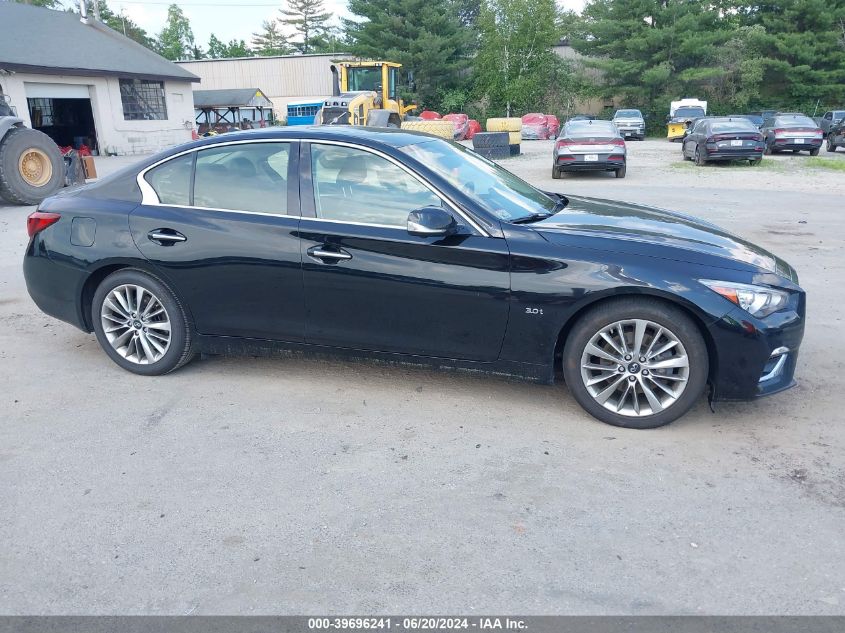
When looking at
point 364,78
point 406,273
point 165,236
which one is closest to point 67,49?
point 364,78

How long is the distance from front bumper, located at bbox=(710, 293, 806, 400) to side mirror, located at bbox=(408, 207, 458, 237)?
154 cm

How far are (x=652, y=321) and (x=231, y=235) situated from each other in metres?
2.61

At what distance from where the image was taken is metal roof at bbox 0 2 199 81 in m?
26.3

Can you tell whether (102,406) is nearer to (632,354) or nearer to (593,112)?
(632,354)

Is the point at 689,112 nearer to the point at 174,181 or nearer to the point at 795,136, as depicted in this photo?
the point at 795,136

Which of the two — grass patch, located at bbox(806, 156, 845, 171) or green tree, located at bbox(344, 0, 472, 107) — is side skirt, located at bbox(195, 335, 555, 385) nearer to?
grass patch, located at bbox(806, 156, 845, 171)

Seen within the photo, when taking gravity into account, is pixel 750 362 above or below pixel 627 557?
above

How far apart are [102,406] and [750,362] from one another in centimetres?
386

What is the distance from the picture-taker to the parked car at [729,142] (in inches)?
765

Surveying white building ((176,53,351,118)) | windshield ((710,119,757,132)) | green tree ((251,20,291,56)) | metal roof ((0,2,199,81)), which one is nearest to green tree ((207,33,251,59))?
green tree ((251,20,291,56))

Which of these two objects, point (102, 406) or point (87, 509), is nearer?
point (87, 509)

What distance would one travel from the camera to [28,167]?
13305 millimetres

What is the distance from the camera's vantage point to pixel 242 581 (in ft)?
9.12
